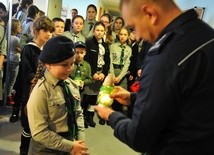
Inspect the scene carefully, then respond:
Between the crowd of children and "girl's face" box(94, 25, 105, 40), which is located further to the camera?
"girl's face" box(94, 25, 105, 40)

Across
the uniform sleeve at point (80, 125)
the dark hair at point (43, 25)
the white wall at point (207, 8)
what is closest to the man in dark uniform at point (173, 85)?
the uniform sleeve at point (80, 125)

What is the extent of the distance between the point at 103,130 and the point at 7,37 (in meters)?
1.73

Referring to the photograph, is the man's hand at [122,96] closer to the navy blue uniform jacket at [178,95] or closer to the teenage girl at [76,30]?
the navy blue uniform jacket at [178,95]

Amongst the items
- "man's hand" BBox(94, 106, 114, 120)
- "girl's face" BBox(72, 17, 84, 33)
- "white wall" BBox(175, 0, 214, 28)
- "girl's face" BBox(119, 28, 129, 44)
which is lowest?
"man's hand" BBox(94, 106, 114, 120)

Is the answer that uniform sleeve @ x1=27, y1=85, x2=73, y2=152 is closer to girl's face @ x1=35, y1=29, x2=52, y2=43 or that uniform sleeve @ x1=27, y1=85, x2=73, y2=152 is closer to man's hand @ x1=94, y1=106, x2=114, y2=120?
man's hand @ x1=94, y1=106, x2=114, y2=120

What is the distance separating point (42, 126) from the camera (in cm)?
133

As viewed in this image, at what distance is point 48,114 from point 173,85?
84 centimetres

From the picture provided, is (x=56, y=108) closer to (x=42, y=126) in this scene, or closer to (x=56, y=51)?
(x=42, y=126)

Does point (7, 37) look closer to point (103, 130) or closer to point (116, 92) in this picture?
point (103, 130)

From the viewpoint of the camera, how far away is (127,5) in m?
0.89

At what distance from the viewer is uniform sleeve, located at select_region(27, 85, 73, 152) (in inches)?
52.1

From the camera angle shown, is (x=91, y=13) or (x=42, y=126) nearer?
(x=42, y=126)

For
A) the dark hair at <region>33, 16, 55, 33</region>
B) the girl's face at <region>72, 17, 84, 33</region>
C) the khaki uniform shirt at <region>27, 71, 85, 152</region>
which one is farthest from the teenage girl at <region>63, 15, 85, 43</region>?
the khaki uniform shirt at <region>27, 71, 85, 152</region>

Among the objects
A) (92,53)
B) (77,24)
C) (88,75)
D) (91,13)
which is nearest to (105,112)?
(88,75)
